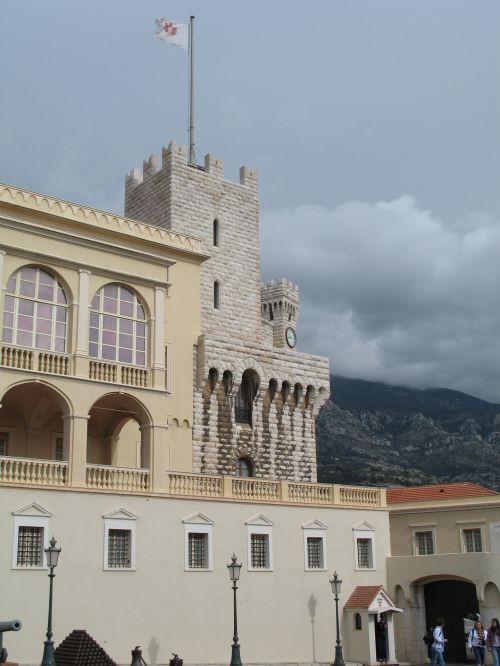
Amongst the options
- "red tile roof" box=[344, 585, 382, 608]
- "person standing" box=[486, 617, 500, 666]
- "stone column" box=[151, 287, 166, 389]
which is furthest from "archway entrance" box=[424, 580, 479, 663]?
"stone column" box=[151, 287, 166, 389]

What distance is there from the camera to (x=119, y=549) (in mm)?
27531

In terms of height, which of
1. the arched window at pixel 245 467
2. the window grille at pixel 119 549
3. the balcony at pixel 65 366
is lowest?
the window grille at pixel 119 549


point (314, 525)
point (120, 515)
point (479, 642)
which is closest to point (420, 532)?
point (314, 525)

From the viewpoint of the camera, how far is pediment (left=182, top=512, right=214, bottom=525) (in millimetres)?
29156

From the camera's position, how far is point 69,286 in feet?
95.5

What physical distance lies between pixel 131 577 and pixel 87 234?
41.3 feet

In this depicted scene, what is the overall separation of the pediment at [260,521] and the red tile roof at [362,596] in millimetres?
4580

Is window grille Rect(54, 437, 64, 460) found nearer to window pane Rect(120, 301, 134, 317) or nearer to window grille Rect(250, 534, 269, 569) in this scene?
window pane Rect(120, 301, 134, 317)

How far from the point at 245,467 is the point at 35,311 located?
15.5 metres

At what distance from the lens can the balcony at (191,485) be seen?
2619 cm

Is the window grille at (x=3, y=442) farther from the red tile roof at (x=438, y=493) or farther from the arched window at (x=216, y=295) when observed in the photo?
the red tile roof at (x=438, y=493)

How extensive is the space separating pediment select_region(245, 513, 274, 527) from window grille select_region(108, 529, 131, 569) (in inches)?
189

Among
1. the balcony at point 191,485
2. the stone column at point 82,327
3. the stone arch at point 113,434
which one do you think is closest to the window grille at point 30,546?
the balcony at point 191,485

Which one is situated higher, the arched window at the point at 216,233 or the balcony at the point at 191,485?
the arched window at the point at 216,233
